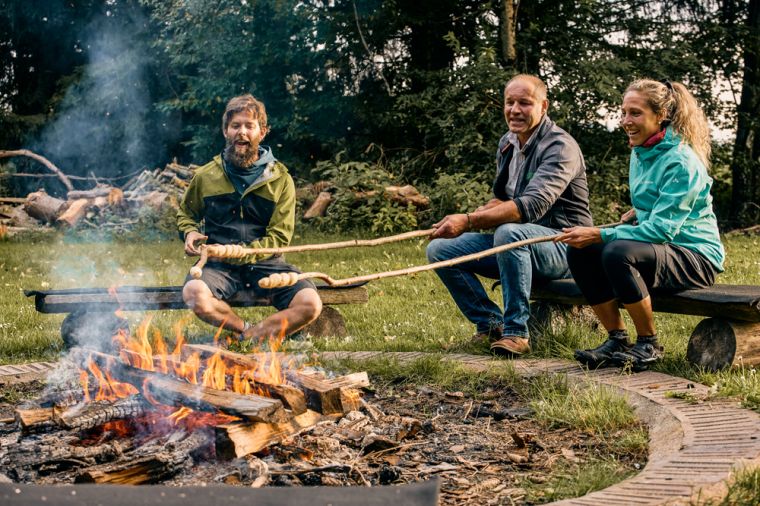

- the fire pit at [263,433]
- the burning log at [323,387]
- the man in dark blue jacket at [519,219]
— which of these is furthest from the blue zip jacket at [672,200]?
the burning log at [323,387]

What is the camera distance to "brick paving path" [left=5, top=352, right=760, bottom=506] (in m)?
2.39

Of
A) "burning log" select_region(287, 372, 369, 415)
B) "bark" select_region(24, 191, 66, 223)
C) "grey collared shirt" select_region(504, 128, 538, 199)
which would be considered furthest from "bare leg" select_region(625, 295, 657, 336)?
"bark" select_region(24, 191, 66, 223)

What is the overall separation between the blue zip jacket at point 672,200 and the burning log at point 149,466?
2.27 metres

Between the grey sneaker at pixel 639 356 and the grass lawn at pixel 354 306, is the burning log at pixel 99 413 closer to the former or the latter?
the grass lawn at pixel 354 306

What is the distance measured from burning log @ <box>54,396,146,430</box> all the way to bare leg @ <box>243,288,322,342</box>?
1.59 meters

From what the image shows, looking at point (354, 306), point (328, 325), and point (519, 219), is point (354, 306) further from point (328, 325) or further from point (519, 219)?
point (519, 219)

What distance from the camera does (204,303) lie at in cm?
486

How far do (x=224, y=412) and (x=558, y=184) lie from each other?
2.46 meters

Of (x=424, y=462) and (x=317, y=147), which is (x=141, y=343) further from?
(x=317, y=147)

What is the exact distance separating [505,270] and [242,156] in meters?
1.68

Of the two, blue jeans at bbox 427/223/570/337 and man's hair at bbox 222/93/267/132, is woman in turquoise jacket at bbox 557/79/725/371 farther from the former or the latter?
man's hair at bbox 222/93/267/132

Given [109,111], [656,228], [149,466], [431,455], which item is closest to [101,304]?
[149,466]

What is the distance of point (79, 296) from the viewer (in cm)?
514

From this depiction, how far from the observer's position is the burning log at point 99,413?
3270 millimetres
